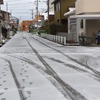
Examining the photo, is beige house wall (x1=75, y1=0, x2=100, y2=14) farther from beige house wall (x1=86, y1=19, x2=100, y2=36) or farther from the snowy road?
the snowy road

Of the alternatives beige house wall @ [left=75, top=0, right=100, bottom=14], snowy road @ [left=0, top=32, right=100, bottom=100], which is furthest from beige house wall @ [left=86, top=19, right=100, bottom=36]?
snowy road @ [left=0, top=32, right=100, bottom=100]

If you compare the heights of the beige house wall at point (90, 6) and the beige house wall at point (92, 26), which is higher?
the beige house wall at point (90, 6)

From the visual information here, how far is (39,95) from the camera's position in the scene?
11.1 m

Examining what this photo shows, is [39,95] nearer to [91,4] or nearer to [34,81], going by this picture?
[34,81]

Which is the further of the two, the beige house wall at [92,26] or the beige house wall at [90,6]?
the beige house wall at [90,6]

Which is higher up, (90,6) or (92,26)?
(90,6)

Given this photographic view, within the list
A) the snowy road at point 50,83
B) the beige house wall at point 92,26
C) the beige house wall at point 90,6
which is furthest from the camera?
the beige house wall at point 90,6

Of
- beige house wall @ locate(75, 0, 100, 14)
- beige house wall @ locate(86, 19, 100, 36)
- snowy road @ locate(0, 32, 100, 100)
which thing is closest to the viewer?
snowy road @ locate(0, 32, 100, 100)

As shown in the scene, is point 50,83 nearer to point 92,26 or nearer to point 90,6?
point 92,26

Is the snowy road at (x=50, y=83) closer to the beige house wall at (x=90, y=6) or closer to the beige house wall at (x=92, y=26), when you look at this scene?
the beige house wall at (x=92, y=26)

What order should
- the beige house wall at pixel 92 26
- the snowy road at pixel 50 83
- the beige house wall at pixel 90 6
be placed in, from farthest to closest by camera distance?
1. the beige house wall at pixel 90 6
2. the beige house wall at pixel 92 26
3. the snowy road at pixel 50 83

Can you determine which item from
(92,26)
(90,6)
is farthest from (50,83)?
(90,6)

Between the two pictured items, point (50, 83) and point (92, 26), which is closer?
point (50, 83)

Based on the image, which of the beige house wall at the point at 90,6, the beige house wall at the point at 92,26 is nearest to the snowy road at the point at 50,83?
the beige house wall at the point at 92,26
